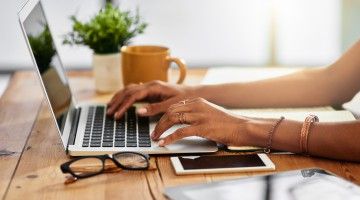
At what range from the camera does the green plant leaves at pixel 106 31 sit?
1.77 meters

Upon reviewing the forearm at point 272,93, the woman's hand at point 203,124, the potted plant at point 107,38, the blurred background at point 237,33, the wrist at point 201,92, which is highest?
the potted plant at point 107,38

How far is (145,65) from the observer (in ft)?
5.72

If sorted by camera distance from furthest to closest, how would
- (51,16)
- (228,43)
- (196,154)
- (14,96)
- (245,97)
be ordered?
(228,43)
(51,16)
(14,96)
(245,97)
(196,154)

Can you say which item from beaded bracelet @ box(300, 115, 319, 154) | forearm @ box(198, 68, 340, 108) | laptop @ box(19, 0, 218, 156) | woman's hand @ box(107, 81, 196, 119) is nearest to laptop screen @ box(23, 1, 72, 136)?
laptop @ box(19, 0, 218, 156)

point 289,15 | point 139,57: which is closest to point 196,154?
point 139,57

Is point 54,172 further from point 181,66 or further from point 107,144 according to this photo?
point 181,66

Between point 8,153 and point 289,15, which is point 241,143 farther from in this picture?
point 289,15

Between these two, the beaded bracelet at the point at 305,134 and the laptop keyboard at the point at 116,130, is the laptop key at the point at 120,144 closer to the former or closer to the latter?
the laptop keyboard at the point at 116,130

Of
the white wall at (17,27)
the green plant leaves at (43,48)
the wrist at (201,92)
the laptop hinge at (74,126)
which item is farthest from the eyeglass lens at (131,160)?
the white wall at (17,27)

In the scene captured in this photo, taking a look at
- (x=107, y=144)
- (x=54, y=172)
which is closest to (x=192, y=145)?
(x=107, y=144)

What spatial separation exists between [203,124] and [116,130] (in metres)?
0.21

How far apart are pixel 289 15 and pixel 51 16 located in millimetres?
1487

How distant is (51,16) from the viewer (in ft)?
13.1

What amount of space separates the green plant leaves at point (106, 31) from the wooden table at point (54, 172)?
29 centimetres
